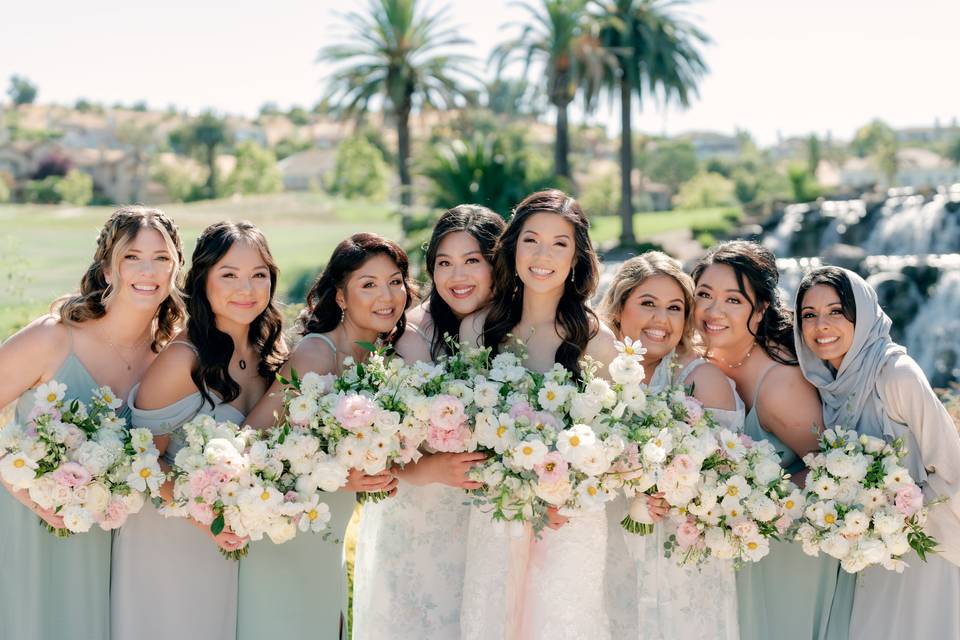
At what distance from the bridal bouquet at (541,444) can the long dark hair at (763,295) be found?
1.35m

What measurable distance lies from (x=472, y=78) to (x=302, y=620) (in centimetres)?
3094

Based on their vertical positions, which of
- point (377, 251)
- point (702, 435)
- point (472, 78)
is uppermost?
point (472, 78)

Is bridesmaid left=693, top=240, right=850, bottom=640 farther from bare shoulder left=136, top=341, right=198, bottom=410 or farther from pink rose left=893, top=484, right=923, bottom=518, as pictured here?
bare shoulder left=136, top=341, right=198, bottom=410

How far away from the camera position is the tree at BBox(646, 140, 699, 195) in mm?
92062

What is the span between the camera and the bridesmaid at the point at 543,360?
4.87 m

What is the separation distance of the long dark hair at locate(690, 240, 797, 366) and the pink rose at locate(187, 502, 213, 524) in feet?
9.99

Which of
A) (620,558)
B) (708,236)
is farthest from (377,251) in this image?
(708,236)

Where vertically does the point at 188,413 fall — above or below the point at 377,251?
below

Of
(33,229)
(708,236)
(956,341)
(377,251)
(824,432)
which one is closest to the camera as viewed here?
(824,432)

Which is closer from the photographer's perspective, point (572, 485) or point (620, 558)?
point (572, 485)

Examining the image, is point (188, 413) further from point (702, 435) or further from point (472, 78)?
point (472, 78)

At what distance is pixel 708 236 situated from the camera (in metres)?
39.0

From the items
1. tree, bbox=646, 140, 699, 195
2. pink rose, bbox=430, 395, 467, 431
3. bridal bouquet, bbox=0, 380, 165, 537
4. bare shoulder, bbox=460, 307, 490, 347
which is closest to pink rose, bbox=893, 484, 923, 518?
pink rose, bbox=430, 395, 467, 431

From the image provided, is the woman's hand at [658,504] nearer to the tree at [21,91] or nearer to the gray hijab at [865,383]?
the gray hijab at [865,383]
